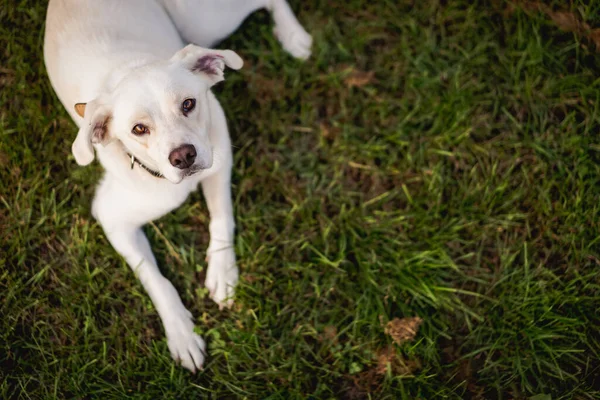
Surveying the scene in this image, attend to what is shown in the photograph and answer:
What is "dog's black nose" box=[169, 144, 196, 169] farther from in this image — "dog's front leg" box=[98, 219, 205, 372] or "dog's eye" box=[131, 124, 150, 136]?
"dog's front leg" box=[98, 219, 205, 372]

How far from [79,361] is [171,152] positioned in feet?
5.34

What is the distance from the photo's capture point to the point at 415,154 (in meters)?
3.63

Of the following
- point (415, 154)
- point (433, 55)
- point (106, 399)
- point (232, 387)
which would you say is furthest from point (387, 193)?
point (106, 399)

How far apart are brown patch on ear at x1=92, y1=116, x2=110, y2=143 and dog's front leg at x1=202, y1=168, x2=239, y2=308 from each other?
0.80 meters

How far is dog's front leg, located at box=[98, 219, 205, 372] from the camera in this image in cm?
319

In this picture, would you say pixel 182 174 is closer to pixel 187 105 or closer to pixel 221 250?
pixel 187 105

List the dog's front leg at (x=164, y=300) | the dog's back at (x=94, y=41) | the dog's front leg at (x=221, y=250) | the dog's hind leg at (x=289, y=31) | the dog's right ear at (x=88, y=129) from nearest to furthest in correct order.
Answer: the dog's right ear at (x=88, y=129) → the dog's back at (x=94, y=41) → the dog's front leg at (x=164, y=300) → the dog's front leg at (x=221, y=250) → the dog's hind leg at (x=289, y=31)

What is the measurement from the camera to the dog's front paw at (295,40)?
149 inches

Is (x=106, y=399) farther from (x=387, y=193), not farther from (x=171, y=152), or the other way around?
(x=387, y=193)

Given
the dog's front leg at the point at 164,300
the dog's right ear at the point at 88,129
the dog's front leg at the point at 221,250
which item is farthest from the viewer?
the dog's front leg at the point at 221,250

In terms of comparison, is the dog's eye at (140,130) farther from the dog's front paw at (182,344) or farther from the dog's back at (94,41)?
the dog's front paw at (182,344)

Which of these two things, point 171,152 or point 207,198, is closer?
point 171,152

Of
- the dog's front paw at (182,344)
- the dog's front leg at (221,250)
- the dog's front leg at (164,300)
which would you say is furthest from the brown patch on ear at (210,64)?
the dog's front paw at (182,344)

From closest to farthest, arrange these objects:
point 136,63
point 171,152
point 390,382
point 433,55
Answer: point 171,152, point 136,63, point 390,382, point 433,55
